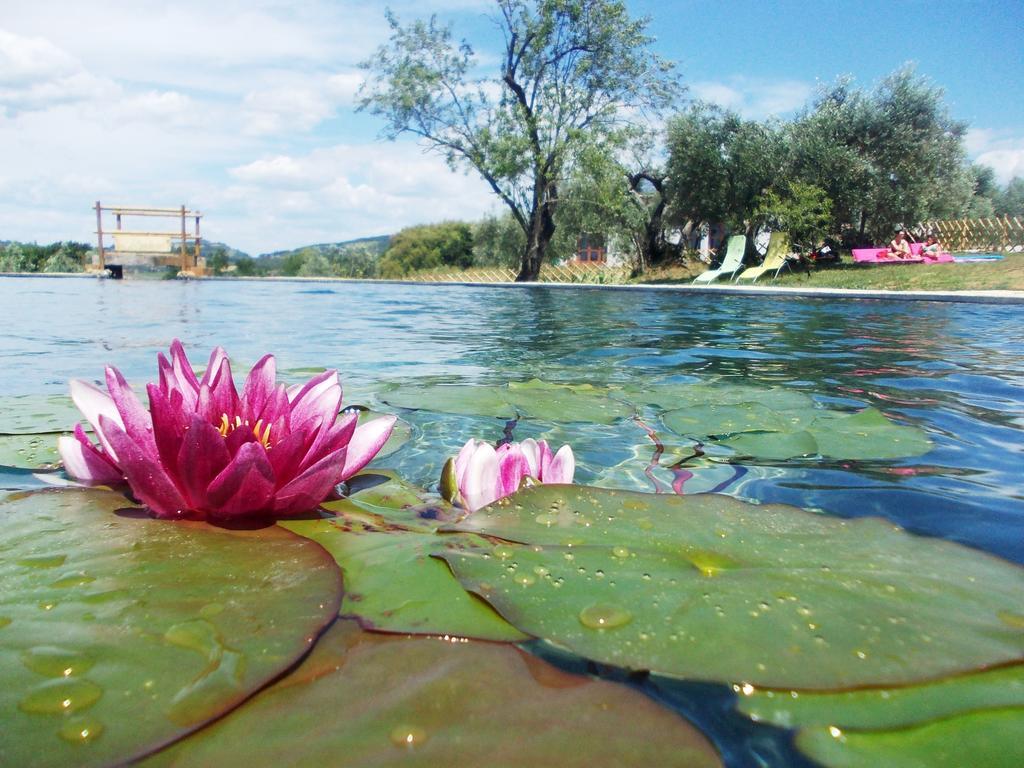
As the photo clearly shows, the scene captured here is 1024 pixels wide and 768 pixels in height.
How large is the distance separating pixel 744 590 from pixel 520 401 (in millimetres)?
1420

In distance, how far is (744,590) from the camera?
0.79 meters

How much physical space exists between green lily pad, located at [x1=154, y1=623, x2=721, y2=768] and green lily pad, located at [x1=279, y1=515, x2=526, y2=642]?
0.05m

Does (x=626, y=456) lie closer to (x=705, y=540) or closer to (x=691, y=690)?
(x=705, y=540)

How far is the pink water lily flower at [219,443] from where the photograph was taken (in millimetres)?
913

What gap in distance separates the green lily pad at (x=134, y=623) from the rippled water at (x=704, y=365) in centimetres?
32

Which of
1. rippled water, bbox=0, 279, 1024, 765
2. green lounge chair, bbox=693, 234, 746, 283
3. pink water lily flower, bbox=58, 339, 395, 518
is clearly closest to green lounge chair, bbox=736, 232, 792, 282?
green lounge chair, bbox=693, 234, 746, 283

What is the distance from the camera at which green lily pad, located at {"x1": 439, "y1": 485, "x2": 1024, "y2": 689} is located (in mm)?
651

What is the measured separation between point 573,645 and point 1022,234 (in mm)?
22109

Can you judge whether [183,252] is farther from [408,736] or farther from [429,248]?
[408,736]

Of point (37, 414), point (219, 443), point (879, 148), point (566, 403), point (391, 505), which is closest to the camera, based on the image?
point (219, 443)

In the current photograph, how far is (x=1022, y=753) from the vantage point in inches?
20.8

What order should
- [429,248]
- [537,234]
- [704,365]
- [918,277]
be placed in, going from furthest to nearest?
[429,248], [537,234], [918,277], [704,365]

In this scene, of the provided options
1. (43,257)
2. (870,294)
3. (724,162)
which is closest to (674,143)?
(724,162)

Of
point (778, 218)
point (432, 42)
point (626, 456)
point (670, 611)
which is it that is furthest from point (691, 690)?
point (432, 42)
